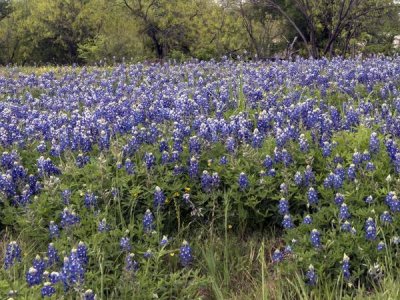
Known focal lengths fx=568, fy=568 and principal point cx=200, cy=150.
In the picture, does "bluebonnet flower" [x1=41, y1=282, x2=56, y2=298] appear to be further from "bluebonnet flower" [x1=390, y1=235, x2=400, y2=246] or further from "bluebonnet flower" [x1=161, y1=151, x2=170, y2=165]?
"bluebonnet flower" [x1=390, y1=235, x2=400, y2=246]

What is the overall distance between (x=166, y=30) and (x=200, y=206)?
2765 cm

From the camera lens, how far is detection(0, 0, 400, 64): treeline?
2702 cm

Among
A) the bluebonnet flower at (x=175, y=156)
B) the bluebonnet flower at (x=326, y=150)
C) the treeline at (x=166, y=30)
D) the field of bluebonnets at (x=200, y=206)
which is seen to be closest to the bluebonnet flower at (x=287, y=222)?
the field of bluebonnets at (x=200, y=206)

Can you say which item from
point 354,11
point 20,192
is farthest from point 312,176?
point 354,11

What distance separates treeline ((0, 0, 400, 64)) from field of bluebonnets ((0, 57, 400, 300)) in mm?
17417

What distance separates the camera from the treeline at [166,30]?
1064 inches

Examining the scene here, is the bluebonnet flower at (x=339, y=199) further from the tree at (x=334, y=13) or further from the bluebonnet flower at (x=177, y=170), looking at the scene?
the tree at (x=334, y=13)

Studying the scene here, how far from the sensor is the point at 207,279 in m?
3.25

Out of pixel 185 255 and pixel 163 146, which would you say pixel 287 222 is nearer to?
pixel 185 255

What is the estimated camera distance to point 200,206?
4.06 meters

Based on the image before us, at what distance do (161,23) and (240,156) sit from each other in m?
28.5

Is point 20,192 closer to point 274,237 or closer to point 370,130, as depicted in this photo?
point 274,237

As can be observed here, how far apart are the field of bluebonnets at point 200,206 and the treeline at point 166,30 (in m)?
17.4

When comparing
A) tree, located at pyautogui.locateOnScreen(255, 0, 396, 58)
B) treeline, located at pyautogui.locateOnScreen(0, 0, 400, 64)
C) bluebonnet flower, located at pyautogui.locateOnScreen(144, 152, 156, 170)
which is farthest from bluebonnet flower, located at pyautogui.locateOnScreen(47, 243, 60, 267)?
treeline, located at pyautogui.locateOnScreen(0, 0, 400, 64)
